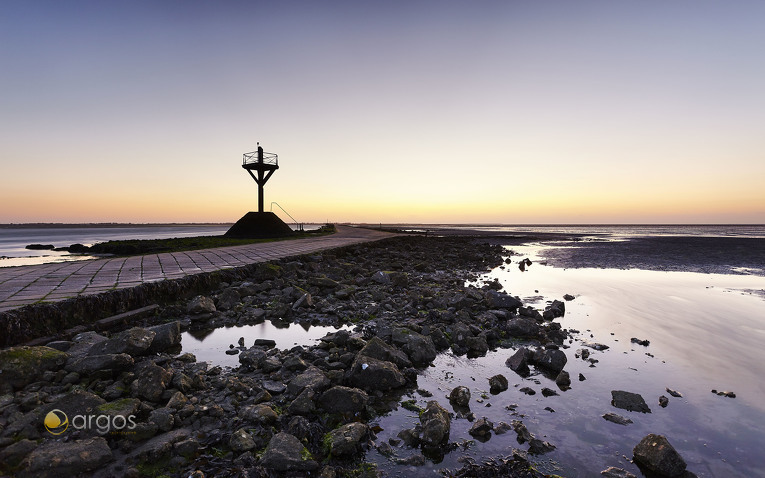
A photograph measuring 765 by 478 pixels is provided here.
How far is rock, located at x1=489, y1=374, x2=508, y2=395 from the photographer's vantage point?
423 centimetres

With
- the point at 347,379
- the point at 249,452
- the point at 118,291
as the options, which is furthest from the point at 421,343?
the point at 118,291

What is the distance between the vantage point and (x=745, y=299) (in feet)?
33.3

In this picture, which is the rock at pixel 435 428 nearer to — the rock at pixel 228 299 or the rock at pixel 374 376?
the rock at pixel 374 376

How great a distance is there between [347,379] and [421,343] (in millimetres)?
1470

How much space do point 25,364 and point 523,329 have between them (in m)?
6.95

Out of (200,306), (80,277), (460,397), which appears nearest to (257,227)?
(80,277)

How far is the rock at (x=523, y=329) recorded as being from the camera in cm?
630

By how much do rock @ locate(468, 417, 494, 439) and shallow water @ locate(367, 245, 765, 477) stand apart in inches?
2.6

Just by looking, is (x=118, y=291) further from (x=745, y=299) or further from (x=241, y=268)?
(x=745, y=299)

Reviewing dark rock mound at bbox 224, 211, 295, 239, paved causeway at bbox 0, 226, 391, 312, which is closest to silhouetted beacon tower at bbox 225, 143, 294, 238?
dark rock mound at bbox 224, 211, 295, 239

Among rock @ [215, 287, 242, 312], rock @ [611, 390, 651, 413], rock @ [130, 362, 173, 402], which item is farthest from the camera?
rock @ [215, 287, 242, 312]

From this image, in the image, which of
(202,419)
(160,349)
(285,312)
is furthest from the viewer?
(285,312)

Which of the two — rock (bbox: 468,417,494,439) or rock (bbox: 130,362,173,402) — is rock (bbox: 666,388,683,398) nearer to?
rock (bbox: 468,417,494,439)

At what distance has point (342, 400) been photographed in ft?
11.7
